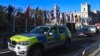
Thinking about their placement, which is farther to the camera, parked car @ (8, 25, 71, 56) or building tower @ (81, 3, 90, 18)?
building tower @ (81, 3, 90, 18)

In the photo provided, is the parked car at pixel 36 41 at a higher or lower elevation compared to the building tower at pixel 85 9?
lower

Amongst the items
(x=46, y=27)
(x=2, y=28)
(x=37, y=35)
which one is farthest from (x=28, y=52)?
(x=2, y=28)

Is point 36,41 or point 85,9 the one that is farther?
point 85,9

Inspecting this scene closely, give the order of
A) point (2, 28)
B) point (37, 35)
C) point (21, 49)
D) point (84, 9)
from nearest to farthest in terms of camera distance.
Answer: point (21, 49)
point (37, 35)
point (2, 28)
point (84, 9)

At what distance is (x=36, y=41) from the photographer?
12531 mm

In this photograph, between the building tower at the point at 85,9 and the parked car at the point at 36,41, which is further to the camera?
the building tower at the point at 85,9

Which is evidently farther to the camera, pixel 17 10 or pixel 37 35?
pixel 17 10

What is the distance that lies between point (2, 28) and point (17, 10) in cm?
2756

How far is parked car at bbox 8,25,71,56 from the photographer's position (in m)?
12.0

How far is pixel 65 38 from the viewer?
1700cm

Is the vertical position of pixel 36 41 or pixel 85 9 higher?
pixel 85 9

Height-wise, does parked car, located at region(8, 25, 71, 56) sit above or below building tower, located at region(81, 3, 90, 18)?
below

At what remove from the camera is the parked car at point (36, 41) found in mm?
12039

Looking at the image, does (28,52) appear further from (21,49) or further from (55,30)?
(55,30)
